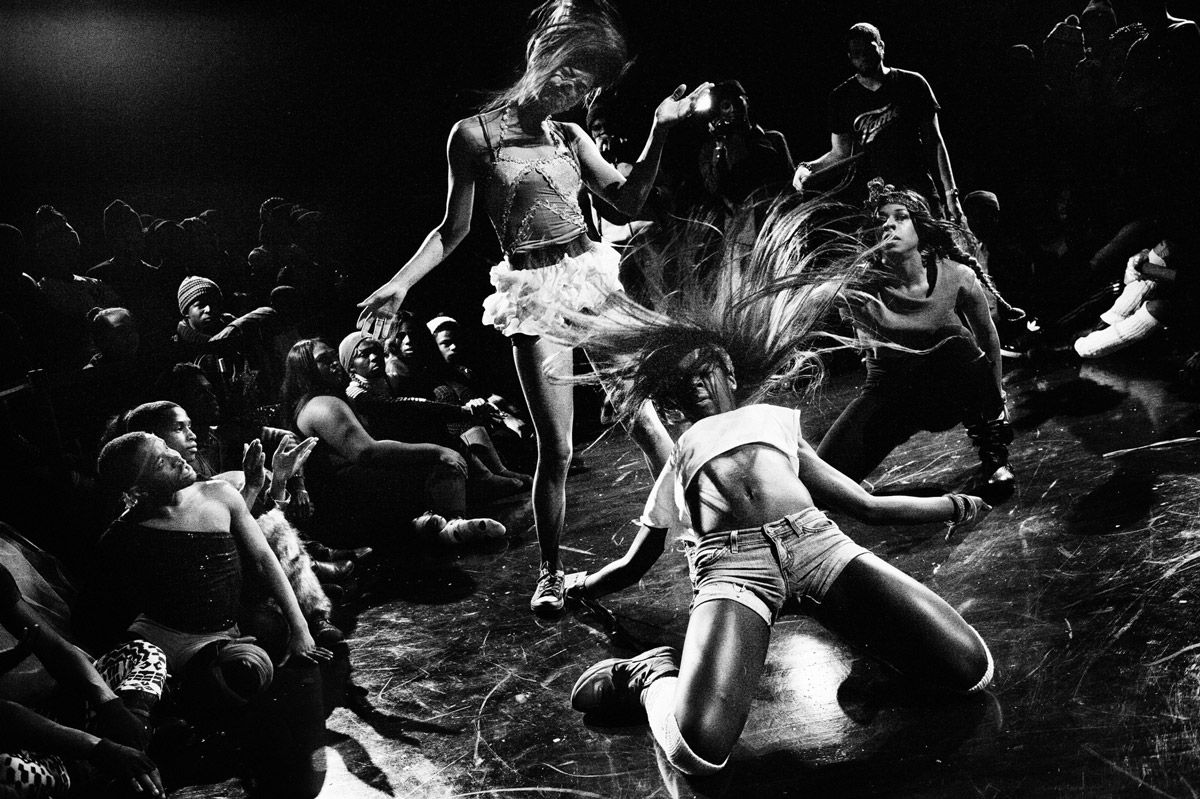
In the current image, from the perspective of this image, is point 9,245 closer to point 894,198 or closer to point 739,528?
point 739,528

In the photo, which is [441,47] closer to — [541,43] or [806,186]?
[541,43]

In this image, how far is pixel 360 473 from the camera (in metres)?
3.91

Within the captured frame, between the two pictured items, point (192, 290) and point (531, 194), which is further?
point (192, 290)

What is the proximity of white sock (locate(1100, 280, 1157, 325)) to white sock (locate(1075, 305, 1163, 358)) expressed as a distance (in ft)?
0.14

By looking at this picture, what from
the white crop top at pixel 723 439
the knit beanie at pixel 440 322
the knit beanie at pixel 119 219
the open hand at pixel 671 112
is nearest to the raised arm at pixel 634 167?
the open hand at pixel 671 112

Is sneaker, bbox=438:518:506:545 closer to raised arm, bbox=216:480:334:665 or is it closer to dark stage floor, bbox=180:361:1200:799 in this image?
dark stage floor, bbox=180:361:1200:799

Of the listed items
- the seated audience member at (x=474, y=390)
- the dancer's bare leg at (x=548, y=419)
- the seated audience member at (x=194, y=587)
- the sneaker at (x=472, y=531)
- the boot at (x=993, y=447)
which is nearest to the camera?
the seated audience member at (x=194, y=587)

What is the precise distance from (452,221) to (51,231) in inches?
62.7

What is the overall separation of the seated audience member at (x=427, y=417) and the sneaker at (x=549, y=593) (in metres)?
1.00

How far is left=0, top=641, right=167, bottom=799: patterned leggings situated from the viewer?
2.56m

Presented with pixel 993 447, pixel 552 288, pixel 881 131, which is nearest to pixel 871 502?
pixel 993 447

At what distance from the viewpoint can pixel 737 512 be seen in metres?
2.49

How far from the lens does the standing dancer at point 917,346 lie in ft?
11.5

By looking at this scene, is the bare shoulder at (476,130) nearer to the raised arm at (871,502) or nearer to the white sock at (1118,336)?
the raised arm at (871,502)
